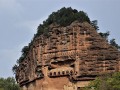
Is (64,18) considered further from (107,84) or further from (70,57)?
(107,84)

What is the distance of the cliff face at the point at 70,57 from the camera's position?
2153 inches

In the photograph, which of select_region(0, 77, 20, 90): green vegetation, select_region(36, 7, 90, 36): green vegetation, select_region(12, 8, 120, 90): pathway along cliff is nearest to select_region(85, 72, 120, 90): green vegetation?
select_region(12, 8, 120, 90): pathway along cliff

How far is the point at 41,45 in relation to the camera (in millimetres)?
57906

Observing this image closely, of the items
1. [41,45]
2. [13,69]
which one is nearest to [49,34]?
[41,45]

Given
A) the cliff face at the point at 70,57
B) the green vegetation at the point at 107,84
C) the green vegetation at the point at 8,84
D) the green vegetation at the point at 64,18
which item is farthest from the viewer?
the green vegetation at the point at 64,18

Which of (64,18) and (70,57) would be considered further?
(64,18)

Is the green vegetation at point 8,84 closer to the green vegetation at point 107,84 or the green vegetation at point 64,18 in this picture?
the green vegetation at point 107,84

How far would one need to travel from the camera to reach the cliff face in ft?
179

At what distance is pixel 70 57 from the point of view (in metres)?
55.7

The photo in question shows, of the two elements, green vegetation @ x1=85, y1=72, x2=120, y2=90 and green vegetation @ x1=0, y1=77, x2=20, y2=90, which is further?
green vegetation @ x1=0, y1=77, x2=20, y2=90

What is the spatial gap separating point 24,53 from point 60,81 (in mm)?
11949

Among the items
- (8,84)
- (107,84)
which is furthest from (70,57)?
A: (107,84)

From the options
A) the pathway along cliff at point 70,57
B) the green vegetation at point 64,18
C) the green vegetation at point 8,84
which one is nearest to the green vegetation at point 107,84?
the pathway along cliff at point 70,57

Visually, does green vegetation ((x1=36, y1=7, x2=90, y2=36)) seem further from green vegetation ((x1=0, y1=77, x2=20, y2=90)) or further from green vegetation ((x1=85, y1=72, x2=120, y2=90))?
green vegetation ((x1=85, y1=72, x2=120, y2=90))
